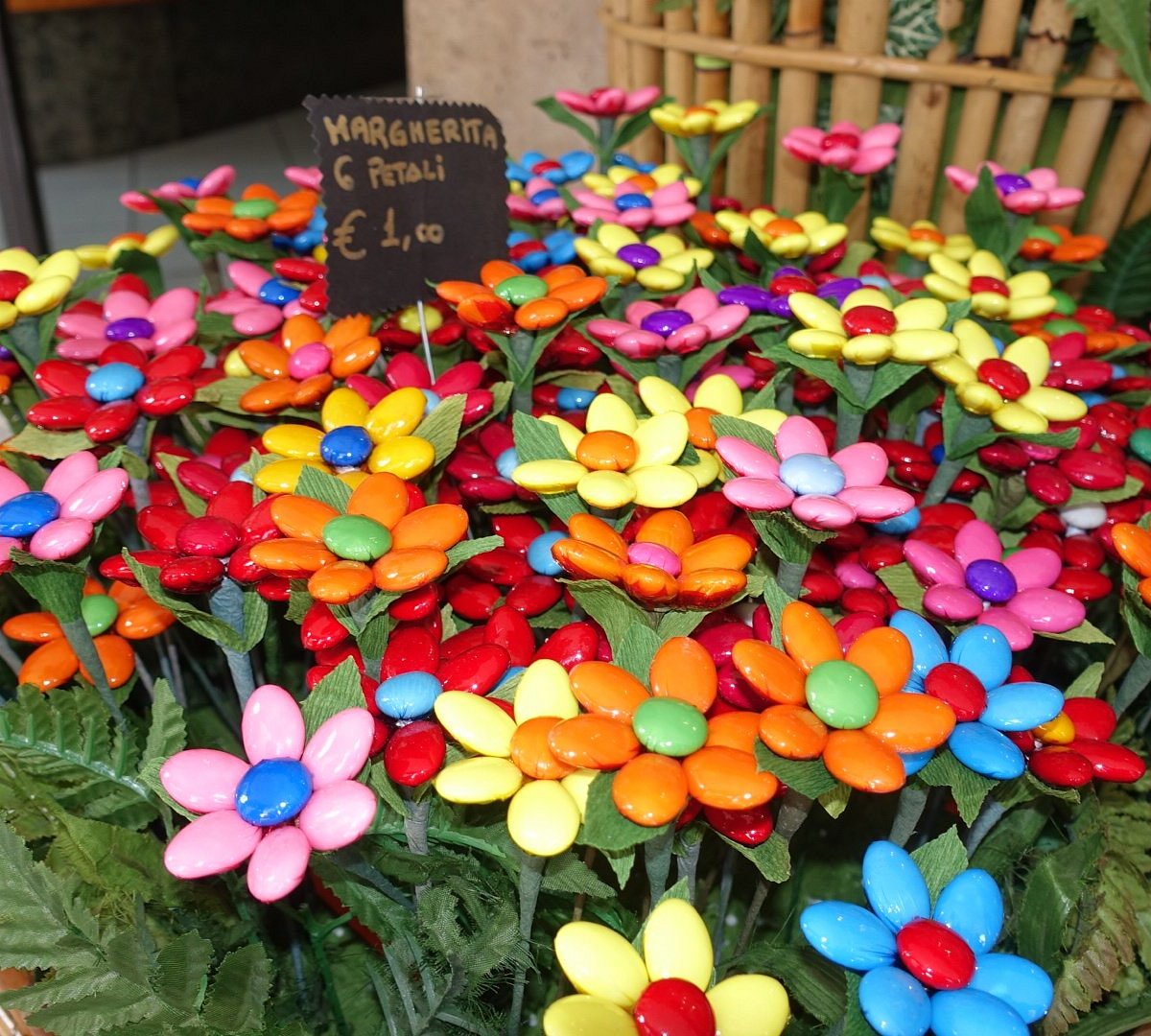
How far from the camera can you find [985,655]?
51cm

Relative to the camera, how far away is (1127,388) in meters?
0.82

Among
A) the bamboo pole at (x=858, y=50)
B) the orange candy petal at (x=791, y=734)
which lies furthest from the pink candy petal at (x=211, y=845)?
the bamboo pole at (x=858, y=50)

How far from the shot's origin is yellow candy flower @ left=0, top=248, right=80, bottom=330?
2.35ft

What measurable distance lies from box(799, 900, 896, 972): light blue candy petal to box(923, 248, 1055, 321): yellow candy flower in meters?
0.53

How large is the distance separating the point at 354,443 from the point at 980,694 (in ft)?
1.18

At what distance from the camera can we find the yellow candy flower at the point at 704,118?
37.8 inches

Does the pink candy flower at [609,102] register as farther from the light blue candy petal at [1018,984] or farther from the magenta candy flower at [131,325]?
the light blue candy petal at [1018,984]

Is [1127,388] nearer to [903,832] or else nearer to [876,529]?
[876,529]

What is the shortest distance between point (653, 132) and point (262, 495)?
2.90 ft

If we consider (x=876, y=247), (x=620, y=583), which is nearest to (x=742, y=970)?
(x=620, y=583)

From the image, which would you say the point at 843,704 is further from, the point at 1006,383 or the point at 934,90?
the point at 934,90

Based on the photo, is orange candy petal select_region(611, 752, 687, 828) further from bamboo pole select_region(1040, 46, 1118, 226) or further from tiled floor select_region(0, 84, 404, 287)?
tiled floor select_region(0, 84, 404, 287)

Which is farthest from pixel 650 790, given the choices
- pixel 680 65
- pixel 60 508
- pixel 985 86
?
pixel 680 65

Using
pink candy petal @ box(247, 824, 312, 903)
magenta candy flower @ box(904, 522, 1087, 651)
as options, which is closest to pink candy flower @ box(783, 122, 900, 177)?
magenta candy flower @ box(904, 522, 1087, 651)
